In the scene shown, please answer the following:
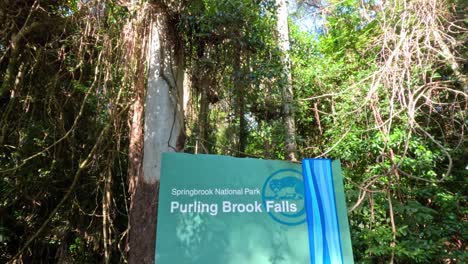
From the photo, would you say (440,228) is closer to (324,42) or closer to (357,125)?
(357,125)

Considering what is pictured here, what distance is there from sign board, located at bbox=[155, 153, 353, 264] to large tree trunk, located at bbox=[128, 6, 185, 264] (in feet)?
1.24

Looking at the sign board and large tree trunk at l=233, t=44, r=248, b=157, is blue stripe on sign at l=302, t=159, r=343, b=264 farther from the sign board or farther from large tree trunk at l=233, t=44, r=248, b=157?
large tree trunk at l=233, t=44, r=248, b=157

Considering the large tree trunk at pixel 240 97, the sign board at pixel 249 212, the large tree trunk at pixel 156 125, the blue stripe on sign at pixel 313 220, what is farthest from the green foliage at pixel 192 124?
the blue stripe on sign at pixel 313 220

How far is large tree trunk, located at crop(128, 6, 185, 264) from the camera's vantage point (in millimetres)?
2480

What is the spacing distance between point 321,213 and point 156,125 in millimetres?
1484

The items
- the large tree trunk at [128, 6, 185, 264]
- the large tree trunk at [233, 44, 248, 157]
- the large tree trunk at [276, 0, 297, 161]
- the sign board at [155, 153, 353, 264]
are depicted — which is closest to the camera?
the sign board at [155, 153, 353, 264]

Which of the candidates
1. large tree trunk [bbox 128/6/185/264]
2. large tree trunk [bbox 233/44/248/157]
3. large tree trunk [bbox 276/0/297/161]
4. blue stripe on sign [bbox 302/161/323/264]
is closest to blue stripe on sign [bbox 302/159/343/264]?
blue stripe on sign [bbox 302/161/323/264]

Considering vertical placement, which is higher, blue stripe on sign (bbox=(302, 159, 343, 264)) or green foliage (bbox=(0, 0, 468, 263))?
green foliage (bbox=(0, 0, 468, 263))

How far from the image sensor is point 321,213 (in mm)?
2375

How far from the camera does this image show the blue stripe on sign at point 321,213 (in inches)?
90.0

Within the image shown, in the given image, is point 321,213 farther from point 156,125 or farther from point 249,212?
point 156,125

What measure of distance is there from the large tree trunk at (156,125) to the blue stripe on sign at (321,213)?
3.70 feet

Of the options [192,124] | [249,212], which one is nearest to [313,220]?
[249,212]

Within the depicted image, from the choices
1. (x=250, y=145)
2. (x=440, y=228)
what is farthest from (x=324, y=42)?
(x=440, y=228)
